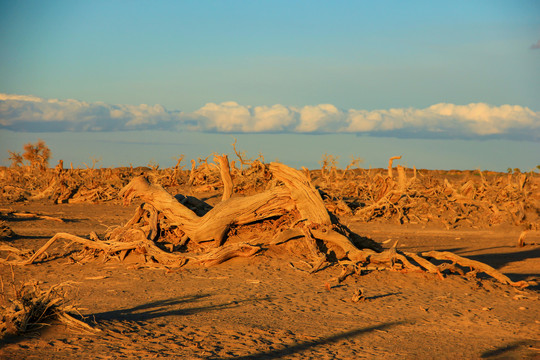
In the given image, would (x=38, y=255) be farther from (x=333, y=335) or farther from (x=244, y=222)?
(x=333, y=335)

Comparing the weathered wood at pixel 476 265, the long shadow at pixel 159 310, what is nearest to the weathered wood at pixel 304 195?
the weathered wood at pixel 476 265

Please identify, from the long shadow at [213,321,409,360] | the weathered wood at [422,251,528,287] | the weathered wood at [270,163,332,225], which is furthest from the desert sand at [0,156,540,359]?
the weathered wood at [270,163,332,225]

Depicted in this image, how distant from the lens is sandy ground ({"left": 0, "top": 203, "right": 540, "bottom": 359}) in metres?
5.25

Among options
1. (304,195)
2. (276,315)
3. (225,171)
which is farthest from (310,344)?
(225,171)

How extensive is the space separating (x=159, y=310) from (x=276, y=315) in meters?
1.49

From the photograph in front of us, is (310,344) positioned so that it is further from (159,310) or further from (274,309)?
(159,310)

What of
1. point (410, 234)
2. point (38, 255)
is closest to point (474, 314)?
point (38, 255)

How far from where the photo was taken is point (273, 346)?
5387mm

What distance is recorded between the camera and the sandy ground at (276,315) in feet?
17.2

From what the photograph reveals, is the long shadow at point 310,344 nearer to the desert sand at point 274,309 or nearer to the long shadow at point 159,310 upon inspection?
the desert sand at point 274,309

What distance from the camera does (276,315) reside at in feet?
21.5

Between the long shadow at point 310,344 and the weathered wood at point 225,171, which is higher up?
the weathered wood at point 225,171

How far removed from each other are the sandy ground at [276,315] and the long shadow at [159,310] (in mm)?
13

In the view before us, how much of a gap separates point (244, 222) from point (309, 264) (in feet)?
5.54
